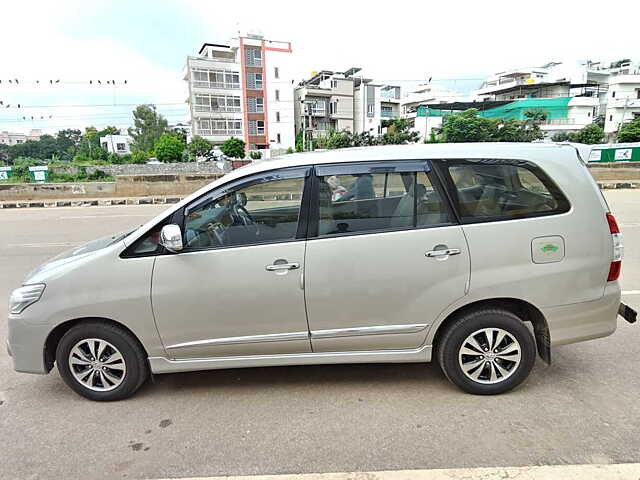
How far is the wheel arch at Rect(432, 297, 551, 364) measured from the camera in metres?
2.88

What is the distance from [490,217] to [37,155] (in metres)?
110

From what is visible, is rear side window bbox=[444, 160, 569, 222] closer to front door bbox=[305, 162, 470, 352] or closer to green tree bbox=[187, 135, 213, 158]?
front door bbox=[305, 162, 470, 352]

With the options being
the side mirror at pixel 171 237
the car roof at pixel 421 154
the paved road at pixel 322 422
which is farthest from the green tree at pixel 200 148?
the side mirror at pixel 171 237

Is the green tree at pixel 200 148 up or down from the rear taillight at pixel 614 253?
up

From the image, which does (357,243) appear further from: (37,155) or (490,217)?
(37,155)

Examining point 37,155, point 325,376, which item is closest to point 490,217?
point 325,376

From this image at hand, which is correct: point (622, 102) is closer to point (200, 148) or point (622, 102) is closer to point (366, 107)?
point (366, 107)

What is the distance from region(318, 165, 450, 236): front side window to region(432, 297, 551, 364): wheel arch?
635 millimetres

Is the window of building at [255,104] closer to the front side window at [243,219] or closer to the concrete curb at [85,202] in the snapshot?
the concrete curb at [85,202]

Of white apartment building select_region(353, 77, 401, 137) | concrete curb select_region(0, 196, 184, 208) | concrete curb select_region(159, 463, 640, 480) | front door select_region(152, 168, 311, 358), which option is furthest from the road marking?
white apartment building select_region(353, 77, 401, 137)

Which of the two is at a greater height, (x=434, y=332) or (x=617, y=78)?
(x=617, y=78)

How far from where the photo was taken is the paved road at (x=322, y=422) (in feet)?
7.72

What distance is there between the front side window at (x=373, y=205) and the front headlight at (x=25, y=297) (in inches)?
77.8

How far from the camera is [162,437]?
260 centimetres
